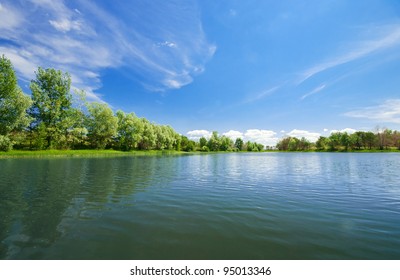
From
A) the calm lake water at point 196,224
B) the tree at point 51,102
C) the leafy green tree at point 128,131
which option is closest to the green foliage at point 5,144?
the tree at point 51,102

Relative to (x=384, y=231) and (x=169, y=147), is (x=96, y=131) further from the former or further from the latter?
(x=384, y=231)

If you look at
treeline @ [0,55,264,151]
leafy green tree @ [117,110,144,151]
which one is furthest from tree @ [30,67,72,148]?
leafy green tree @ [117,110,144,151]

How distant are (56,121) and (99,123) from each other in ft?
59.7

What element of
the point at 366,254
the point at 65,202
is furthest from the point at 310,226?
the point at 65,202

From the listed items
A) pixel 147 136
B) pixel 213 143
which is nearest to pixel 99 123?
pixel 147 136

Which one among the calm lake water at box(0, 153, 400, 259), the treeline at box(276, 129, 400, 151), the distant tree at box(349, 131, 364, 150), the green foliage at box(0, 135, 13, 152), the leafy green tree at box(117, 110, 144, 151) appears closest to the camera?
the calm lake water at box(0, 153, 400, 259)

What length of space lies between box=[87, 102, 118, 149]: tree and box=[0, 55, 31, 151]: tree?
33932 millimetres

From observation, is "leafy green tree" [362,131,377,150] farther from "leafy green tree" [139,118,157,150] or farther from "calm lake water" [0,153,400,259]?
"calm lake water" [0,153,400,259]

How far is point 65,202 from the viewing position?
1279 centimetres

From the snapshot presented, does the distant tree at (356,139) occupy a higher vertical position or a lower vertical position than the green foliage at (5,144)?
higher

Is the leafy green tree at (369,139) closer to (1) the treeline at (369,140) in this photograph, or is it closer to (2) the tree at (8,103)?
(1) the treeline at (369,140)

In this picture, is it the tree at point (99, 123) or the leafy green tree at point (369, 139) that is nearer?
the tree at point (99, 123)

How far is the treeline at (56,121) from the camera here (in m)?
53.8

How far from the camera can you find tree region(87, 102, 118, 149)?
89.1 m
